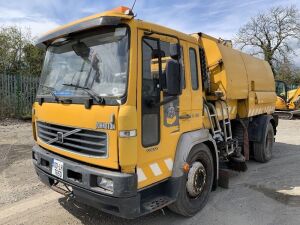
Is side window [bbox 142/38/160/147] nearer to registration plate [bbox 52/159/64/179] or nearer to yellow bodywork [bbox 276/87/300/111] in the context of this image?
registration plate [bbox 52/159/64/179]

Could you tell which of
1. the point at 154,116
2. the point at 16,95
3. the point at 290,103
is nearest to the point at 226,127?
the point at 154,116

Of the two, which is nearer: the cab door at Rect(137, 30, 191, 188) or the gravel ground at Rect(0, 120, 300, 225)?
the cab door at Rect(137, 30, 191, 188)

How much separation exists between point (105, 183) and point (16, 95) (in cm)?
1091

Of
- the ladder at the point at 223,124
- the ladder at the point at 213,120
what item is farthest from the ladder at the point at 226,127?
the ladder at the point at 213,120

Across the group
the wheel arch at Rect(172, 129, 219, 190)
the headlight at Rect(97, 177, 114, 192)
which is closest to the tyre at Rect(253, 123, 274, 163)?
the wheel arch at Rect(172, 129, 219, 190)

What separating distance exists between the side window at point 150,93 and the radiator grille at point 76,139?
1.62 ft

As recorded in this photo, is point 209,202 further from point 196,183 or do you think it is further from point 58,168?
point 58,168

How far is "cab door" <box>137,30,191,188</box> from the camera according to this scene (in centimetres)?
354

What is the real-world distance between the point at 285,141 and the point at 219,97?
237 inches

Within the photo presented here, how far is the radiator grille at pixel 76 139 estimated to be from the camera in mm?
3451

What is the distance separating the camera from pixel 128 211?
11.1 ft

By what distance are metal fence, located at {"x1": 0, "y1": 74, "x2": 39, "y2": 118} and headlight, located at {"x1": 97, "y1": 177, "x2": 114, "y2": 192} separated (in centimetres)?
1036

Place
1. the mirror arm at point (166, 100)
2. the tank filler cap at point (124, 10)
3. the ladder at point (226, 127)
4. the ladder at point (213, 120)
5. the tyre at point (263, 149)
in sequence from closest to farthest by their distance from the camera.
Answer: the tank filler cap at point (124, 10) < the mirror arm at point (166, 100) < the ladder at point (213, 120) < the ladder at point (226, 127) < the tyre at point (263, 149)

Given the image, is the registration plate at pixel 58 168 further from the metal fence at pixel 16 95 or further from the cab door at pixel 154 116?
the metal fence at pixel 16 95
